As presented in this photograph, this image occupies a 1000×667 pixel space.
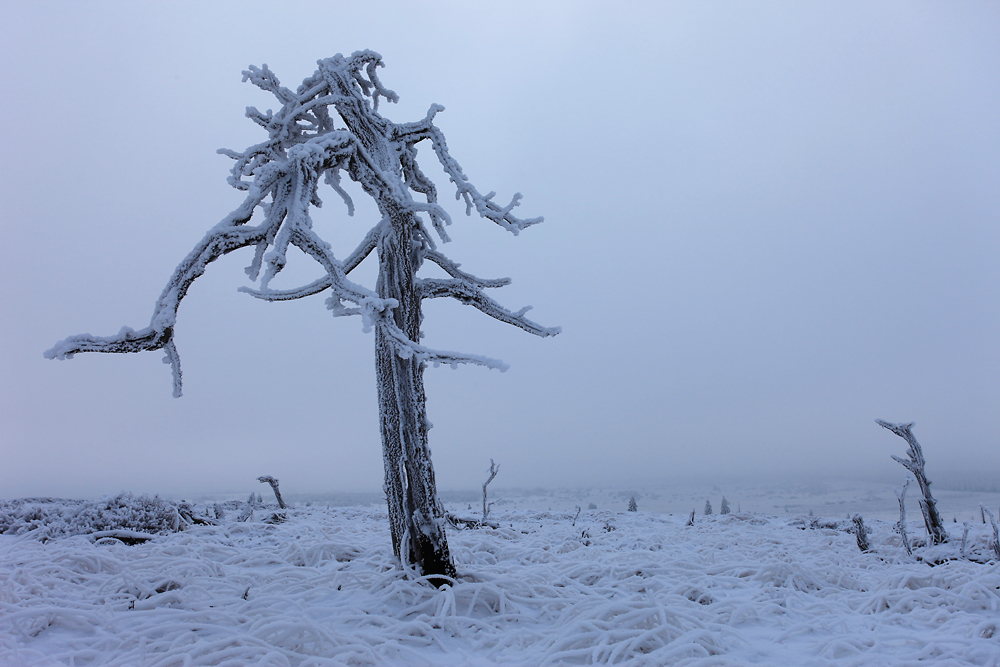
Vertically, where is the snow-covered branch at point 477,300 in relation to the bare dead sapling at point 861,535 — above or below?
above

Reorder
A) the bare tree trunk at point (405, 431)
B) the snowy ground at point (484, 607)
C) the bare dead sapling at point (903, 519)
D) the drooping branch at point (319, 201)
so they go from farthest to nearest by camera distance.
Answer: the bare dead sapling at point (903, 519) < the bare tree trunk at point (405, 431) < the drooping branch at point (319, 201) < the snowy ground at point (484, 607)

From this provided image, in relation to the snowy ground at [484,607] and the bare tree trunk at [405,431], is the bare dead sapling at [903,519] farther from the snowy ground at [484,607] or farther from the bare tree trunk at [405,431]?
the bare tree trunk at [405,431]

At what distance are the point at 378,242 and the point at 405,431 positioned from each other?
215cm

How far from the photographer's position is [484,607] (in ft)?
14.3

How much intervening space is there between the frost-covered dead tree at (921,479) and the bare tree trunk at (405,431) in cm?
800

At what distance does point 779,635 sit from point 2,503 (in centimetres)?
1357

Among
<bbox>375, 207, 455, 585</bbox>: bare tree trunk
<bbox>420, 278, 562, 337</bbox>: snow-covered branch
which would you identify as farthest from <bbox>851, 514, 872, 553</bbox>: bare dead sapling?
<bbox>375, 207, 455, 585</bbox>: bare tree trunk

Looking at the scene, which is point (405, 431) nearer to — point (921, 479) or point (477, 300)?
point (477, 300)

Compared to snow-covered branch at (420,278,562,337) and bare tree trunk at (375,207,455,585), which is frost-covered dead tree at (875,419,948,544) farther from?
bare tree trunk at (375,207,455,585)

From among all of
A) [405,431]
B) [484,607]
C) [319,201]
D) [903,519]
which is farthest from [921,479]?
[319,201]

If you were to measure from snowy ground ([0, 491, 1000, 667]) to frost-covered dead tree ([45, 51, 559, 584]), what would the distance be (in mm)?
917

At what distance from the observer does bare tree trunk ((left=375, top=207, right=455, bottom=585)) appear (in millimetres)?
4867

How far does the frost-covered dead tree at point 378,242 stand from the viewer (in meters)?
3.94

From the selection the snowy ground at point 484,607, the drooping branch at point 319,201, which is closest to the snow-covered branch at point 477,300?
the drooping branch at point 319,201
